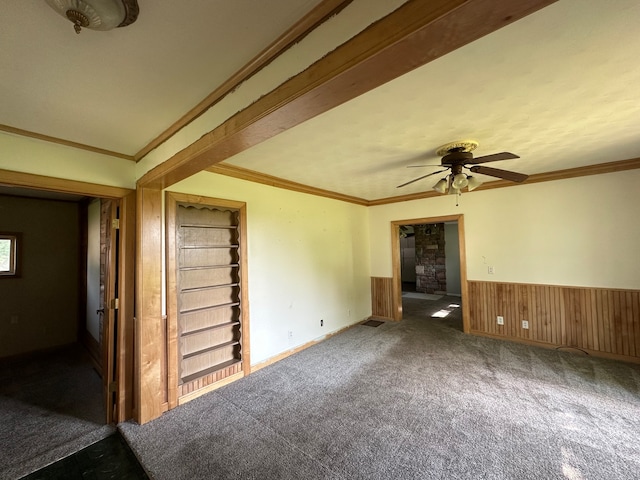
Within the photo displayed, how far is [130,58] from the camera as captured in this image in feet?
4.21

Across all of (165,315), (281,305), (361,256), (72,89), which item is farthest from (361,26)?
(361,256)

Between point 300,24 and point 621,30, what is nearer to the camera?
point 300,24

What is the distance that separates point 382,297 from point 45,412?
4.94 m

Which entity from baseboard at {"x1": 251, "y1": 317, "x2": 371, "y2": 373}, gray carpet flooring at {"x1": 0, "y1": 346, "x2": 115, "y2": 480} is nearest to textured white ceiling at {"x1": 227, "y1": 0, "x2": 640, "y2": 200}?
baseboard at {"x1": 251, "y1": 317, "x2": 371, "y2": 373}

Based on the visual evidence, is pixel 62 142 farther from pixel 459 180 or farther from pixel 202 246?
pixel 459 180

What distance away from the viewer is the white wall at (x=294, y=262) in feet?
10.9

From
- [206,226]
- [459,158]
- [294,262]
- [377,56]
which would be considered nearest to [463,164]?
[459,158]

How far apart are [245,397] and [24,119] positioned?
2863 millimetres

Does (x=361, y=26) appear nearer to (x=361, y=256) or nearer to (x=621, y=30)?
(x=621, y=30)

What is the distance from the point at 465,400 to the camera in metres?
2.54

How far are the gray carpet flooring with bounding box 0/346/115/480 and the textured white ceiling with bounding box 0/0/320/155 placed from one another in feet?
8.03

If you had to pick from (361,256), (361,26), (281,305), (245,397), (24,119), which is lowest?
(245,397)

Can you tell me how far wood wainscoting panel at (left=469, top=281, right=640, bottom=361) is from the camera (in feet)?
11.0

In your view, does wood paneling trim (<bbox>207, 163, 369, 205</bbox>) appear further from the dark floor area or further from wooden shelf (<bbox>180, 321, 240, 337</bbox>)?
the dark floor area
